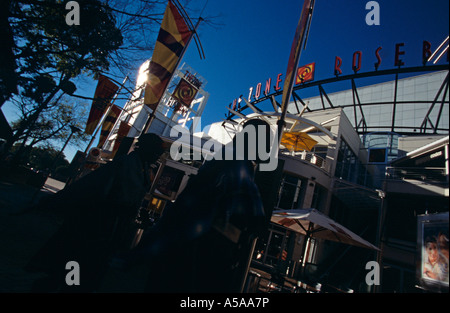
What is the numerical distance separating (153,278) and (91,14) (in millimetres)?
8318

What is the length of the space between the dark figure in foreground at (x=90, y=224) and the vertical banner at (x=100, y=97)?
1013cm

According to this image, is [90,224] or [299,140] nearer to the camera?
[90,224]

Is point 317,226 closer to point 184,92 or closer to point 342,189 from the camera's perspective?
point 342,189

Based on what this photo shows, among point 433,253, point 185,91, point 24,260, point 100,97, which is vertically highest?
point 185,91

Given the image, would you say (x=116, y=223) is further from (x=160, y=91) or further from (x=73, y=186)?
(x=160, y=91)

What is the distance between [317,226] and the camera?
820 cm

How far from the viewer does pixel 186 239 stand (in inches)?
54.2

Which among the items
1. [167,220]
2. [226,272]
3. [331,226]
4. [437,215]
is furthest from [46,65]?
[331,226]

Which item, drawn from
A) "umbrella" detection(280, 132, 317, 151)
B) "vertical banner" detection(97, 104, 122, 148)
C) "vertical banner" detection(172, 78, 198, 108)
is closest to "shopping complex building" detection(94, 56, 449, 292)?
"umbrella" detection(280, 132, 317, 151)

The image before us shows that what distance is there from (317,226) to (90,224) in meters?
8.68

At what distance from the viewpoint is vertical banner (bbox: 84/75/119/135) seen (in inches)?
410

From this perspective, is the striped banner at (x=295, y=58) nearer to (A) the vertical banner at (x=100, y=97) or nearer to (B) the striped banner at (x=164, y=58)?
(B) the striped banner at (x=164, y=58)

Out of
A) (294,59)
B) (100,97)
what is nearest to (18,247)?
(294,59)

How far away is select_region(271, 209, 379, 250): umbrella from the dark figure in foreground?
236 inches
